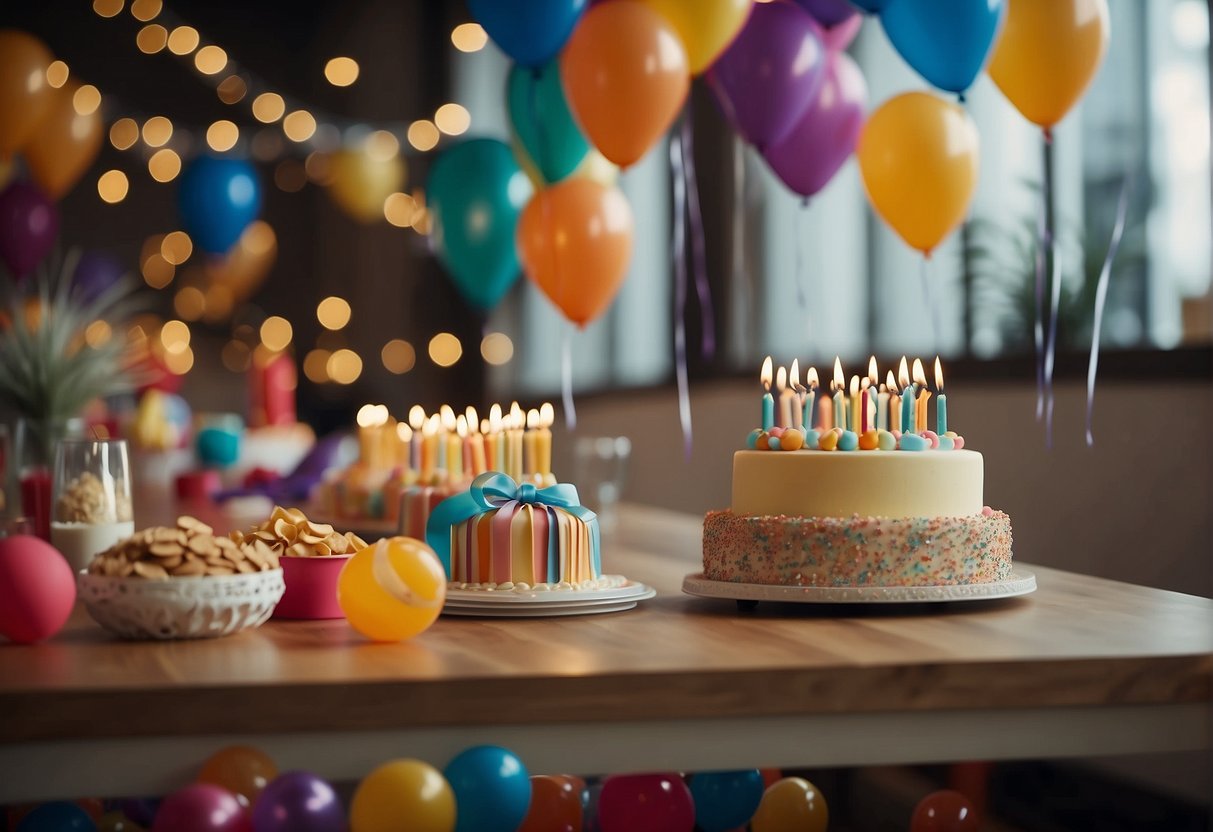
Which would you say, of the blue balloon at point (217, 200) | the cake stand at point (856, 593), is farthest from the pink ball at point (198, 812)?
the blue balloon at point (217, 200)

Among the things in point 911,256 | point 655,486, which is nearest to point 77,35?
point 655,486

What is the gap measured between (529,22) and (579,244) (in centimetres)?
47

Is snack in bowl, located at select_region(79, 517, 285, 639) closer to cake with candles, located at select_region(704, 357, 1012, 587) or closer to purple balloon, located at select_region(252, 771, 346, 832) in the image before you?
purple balloon, located at select_region(252, 771, 346, 832)

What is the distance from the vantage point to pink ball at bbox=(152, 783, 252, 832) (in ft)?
4.19

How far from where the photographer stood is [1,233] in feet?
15.4

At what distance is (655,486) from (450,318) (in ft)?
11.5

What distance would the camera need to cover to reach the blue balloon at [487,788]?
1306 millimetres

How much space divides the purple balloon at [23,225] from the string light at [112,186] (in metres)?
3.32

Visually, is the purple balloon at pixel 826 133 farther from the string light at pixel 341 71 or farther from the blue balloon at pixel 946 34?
the string light at pixel 341 71

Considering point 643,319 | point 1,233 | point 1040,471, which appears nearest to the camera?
point 1040,471

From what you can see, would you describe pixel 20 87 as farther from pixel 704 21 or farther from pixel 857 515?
pixel 857 515

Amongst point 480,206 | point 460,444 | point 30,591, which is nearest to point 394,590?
point 30,591

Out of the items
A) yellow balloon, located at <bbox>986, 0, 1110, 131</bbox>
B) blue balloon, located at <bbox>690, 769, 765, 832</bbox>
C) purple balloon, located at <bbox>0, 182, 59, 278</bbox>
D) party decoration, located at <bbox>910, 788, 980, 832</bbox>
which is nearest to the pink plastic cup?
blue balloon, located at <bbox>690, 769, 765, 832</bbox>

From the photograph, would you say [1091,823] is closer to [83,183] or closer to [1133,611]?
[1133,611]
